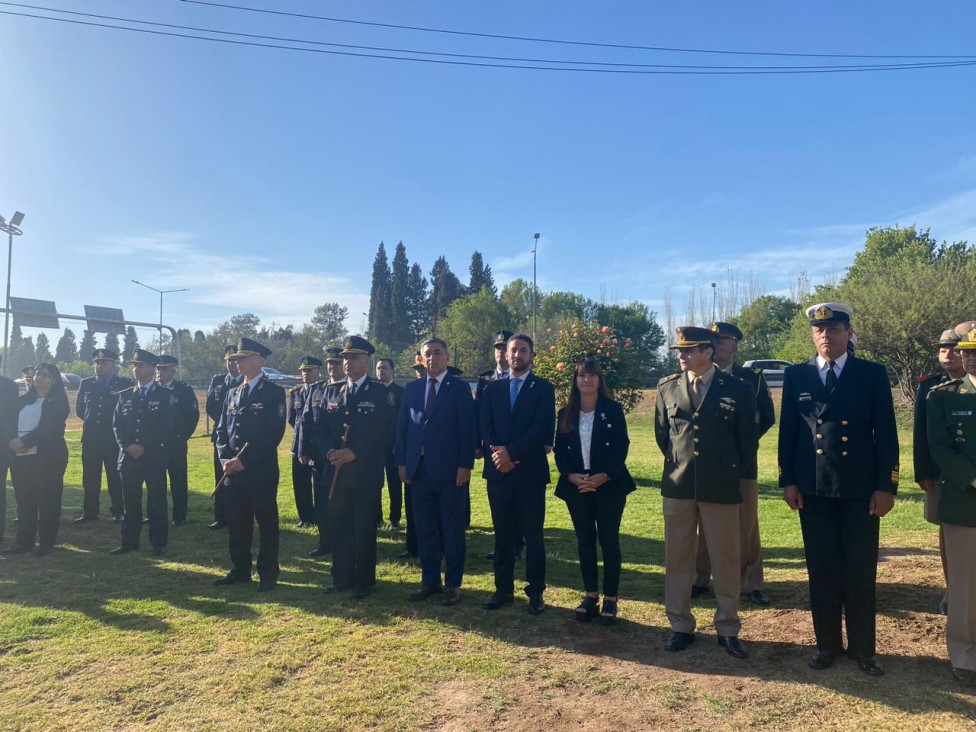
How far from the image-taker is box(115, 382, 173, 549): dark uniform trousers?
7098 mm

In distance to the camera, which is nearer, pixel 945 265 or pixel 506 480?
pixel 506 480

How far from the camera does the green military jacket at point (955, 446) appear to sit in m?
3.68

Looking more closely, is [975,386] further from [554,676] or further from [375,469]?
[375,469]

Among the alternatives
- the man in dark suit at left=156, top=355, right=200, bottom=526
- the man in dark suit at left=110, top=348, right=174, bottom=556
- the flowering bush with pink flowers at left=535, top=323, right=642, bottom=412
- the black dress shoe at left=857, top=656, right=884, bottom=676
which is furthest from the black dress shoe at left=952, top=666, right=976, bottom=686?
the man in dark suit at left=156, top=355, right=200, bottom=526

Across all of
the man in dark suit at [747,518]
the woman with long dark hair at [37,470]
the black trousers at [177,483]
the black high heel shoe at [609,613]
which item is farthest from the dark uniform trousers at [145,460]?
the man in dark suit at [747,518]

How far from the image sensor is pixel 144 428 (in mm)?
7270

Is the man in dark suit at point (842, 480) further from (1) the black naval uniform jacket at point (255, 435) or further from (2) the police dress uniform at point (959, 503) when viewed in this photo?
(1) the black naval uniform jacket at point (255, 435)

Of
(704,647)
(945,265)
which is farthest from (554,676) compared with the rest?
(945,265)

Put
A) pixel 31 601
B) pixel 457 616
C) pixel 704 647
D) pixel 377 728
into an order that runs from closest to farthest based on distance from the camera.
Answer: pixel 377 728, pixel 704 647, pixel 457 616, pixel 31 601

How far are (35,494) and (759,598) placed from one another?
7.83 meters

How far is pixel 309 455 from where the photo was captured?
6.95 m

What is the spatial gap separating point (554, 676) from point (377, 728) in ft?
3.79

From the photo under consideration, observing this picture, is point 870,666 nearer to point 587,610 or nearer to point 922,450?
point 922,450

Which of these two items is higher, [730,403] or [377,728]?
[730,403]
